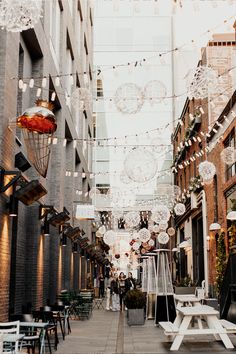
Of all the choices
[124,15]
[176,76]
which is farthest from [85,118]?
[124,15]

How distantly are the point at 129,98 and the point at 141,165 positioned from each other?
366 cm

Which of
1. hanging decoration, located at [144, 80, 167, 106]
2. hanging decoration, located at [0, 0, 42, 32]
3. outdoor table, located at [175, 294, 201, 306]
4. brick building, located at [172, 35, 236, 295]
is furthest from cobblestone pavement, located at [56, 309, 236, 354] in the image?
brick building, located at [172, 35, 236, 295]

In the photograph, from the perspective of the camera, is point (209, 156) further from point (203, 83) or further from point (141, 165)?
point (203, 83)

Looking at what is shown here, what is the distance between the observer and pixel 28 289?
1405 centimetres

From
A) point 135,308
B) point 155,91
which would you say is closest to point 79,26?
point 135,308

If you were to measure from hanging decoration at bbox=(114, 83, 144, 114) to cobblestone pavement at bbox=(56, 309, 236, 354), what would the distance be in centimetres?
482

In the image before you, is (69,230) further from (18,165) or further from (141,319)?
(18,165)

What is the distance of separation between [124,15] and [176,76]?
305 inches

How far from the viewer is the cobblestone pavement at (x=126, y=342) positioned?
32.2 feet

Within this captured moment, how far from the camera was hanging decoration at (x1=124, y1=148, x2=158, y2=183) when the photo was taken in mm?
12859

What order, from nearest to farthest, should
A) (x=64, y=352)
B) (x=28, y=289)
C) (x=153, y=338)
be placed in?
1. (x=64, y=352)
2. (x=153, y=338)
3. (x=28, y=289)

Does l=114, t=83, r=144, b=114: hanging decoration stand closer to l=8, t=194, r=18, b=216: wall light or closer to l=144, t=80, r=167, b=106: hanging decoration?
l=144, t=80, r=167, b=106: hanging decoration

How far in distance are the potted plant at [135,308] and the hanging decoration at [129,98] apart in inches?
313

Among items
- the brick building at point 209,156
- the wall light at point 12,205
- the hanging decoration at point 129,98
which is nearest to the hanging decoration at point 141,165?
the hanging decoration at point 129,98
